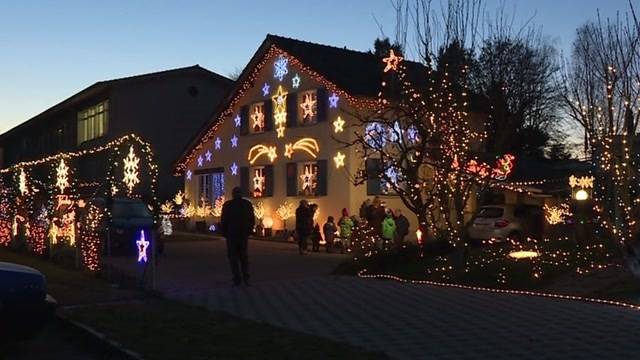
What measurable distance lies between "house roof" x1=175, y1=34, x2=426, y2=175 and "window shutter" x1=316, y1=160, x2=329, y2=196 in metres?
2.78

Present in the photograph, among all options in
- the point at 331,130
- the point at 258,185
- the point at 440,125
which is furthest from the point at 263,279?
the point at 258,185

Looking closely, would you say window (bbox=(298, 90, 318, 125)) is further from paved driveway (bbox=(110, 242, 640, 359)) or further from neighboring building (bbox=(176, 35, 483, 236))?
paved driveway (bbox=(110, 242, 640, 359))

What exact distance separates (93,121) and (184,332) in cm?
3592

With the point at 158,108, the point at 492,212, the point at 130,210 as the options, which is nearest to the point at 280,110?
the point at 130,210

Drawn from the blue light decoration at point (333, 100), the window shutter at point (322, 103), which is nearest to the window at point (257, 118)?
the window shutter at point (322, 103)

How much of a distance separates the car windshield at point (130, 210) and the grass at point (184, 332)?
9.64 metres

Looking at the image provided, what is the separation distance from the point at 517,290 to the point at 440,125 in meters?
3.33

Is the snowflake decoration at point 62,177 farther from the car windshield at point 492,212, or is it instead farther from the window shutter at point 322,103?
the car windshield at point 492,212

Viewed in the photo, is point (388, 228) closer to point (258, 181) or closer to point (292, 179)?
point (292, 179)

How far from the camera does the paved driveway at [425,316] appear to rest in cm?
771

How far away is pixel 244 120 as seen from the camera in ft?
103

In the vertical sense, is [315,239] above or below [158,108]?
below

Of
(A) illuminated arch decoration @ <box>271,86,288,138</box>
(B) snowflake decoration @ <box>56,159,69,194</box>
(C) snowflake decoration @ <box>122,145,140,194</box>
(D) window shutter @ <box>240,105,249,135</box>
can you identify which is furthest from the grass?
(D) window shutter @ <box>240,105,249,135</box>

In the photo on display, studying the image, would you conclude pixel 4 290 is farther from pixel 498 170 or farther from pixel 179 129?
pixel 179 129
